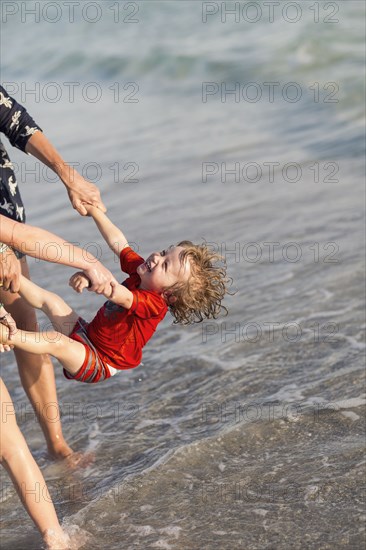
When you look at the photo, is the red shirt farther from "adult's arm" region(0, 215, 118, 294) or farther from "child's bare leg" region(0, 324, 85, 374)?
"adult's arm" region(0, 215, 118, 294)

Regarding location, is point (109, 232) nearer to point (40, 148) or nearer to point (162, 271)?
point (162, 271)

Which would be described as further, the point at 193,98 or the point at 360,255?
the point at 193,98

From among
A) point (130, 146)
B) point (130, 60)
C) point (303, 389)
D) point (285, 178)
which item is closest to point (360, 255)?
point (303, 389)

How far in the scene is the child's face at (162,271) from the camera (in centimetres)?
373

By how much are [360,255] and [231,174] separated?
270 cm

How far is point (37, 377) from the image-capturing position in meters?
4.28

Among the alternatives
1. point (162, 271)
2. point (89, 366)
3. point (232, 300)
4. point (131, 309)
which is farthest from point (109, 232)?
point (232, 300)

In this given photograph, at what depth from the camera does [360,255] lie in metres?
6.10

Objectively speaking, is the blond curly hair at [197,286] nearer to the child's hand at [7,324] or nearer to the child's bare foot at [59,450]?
the child's hand at [7,324]

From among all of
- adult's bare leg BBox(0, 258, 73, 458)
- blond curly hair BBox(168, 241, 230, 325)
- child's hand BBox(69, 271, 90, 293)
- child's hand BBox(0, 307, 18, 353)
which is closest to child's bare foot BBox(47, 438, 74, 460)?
adult's bare leg BBox(0, 258, 73, 458)

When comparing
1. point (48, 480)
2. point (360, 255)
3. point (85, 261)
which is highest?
point (85, 261)

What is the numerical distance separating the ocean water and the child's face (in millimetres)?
839

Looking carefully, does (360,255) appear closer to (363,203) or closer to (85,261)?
(363,203)

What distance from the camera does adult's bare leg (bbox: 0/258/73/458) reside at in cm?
412
